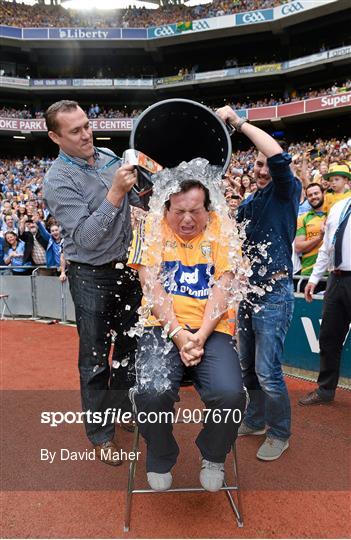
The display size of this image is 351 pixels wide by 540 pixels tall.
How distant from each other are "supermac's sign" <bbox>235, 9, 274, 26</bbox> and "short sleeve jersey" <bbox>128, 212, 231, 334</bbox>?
97.5 feet

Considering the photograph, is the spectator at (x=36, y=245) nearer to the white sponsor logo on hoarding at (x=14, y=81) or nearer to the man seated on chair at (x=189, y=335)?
the man seated on chair at (x=189, y=335)

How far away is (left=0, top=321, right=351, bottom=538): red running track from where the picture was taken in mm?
2328

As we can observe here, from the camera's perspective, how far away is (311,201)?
5.00m

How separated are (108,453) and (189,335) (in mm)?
1270

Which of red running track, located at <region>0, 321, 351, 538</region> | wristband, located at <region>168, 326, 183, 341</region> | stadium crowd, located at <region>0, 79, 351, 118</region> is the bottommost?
red running track, located at <region>0, 321, 351, 538</region>

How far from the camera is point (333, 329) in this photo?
150 inches

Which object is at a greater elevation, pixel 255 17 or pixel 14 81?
pixel 255 17

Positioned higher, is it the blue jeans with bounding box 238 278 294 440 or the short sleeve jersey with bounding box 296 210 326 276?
the short sleeve jersey with bounding box 296 210 326 276

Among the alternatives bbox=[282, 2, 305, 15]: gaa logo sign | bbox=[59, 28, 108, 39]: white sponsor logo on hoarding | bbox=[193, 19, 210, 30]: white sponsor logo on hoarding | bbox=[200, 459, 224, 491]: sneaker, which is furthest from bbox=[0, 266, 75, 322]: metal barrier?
bbox=[59, 28, 108, 39]: white sponsor logo on hoarding

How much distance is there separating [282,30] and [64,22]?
1541 centimetres

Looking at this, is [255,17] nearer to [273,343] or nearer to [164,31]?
[164,31]

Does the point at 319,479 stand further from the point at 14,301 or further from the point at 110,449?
the point at 14,301

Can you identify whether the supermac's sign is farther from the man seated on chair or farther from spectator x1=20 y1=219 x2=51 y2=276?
the man seated on chair

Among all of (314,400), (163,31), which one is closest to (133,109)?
(163,31)
